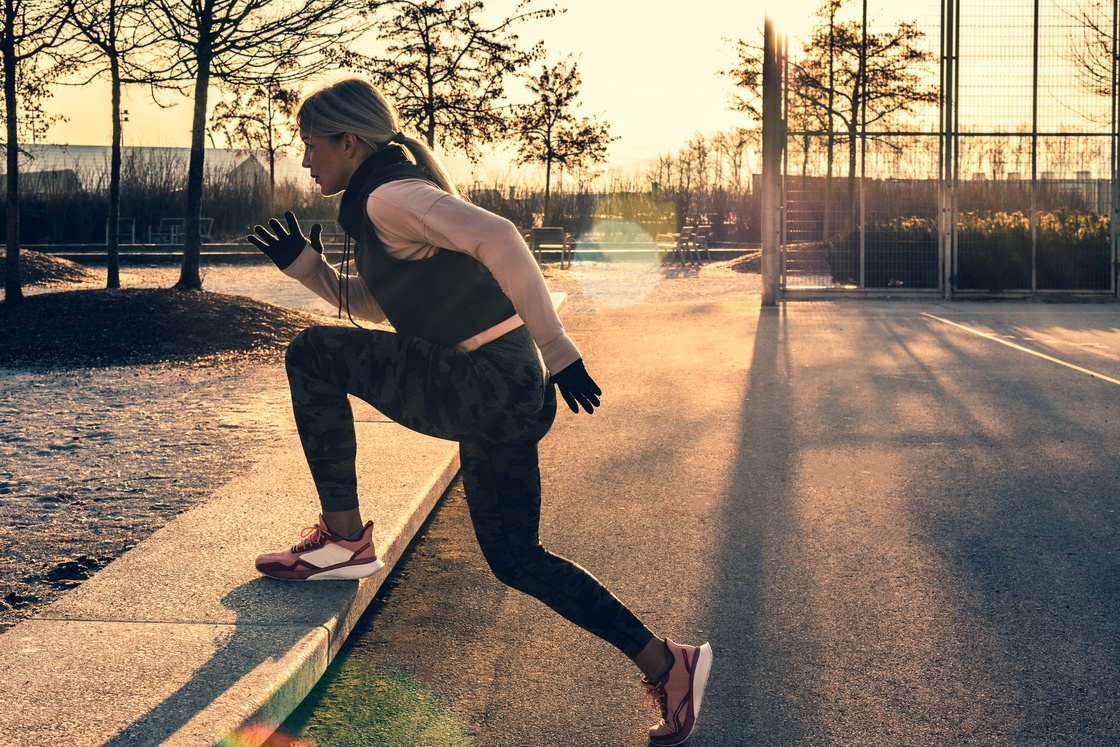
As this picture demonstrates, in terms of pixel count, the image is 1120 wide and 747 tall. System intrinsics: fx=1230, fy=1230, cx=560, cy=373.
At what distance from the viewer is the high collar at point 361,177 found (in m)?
3.42

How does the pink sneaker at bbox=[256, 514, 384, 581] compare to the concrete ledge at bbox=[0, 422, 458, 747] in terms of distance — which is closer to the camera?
the concrete ledge at bbox=[0, 422, 458, 747]

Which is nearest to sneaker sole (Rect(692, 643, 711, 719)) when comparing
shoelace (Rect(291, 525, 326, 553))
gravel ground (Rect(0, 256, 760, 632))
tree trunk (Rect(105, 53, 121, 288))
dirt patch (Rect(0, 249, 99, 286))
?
shoelace (Rect(291, 525, 326, 553))

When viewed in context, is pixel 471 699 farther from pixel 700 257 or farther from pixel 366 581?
pixel 700 257

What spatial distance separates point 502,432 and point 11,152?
485 inches

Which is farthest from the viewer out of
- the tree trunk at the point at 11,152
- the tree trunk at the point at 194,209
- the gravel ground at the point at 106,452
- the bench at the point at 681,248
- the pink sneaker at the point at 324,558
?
the bench at the point at 681,248

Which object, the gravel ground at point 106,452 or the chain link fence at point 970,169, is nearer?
the gravel ground at point 106,452

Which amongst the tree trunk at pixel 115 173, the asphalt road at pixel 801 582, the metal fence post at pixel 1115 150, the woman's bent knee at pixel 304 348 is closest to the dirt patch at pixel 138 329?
the tree trunk at pixel 115 173

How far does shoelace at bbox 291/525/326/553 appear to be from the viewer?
4234 mm

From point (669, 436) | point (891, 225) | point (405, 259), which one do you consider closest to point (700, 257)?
point (891, 225)

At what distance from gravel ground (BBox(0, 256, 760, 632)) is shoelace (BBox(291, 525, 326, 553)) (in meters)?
0.92

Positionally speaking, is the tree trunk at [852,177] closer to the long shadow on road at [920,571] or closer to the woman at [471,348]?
the long shadow on road at [920,571]

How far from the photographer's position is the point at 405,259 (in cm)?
337

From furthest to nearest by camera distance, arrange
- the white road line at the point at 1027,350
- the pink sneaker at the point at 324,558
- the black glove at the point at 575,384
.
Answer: the white road line at the point at 1027,350 → the pink sneaker at the point at 324,558 → the black glove at the point at 575,384

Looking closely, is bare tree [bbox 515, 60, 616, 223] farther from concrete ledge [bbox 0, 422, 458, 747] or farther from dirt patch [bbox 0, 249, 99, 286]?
concrete ledge [bbox 0, 422, 458, 747]
